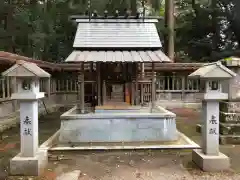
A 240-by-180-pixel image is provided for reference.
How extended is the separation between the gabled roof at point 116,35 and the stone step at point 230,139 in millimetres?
3827

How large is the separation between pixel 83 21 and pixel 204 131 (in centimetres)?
664

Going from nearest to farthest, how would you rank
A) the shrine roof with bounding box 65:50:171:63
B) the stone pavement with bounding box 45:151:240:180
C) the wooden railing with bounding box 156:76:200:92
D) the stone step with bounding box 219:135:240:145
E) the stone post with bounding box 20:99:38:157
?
the stone pavement with bounding box 45:151:240:180 → the stone post with bounding box 20:99:38:157 → the stone step with bounding box 219:135:240:145 → the shrine roof with bounding box 65:50:171:63 → the wooden railing with bounding box 156:76:200:92

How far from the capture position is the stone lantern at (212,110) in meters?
5.66

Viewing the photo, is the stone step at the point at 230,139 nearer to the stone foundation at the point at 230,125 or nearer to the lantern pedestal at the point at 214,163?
the stone foundation at the point at 230,125

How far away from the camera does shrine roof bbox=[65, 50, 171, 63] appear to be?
7.91m

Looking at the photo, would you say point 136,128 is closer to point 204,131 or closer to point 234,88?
point 204,131

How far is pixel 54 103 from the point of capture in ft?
52.2

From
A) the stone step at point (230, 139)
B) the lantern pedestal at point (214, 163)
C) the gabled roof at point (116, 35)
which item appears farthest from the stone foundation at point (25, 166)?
the stone step at point (230, 139)

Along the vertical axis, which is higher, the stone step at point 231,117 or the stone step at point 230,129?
the stone step at point 231,117

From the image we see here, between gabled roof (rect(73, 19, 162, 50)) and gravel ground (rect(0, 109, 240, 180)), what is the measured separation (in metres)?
3.95

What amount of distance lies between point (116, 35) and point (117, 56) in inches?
61.9

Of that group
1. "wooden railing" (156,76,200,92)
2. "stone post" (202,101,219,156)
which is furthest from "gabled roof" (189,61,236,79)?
"wooden railing" (156,76,200,92)

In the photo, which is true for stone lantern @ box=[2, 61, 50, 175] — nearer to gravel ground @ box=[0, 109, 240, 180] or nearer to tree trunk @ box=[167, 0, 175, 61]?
gravel ground @ box=[0, 109, 240, 180]

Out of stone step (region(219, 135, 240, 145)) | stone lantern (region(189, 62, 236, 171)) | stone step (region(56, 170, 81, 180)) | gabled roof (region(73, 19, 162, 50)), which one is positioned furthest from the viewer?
gabled roof (region(73, 19, 162, 50))
